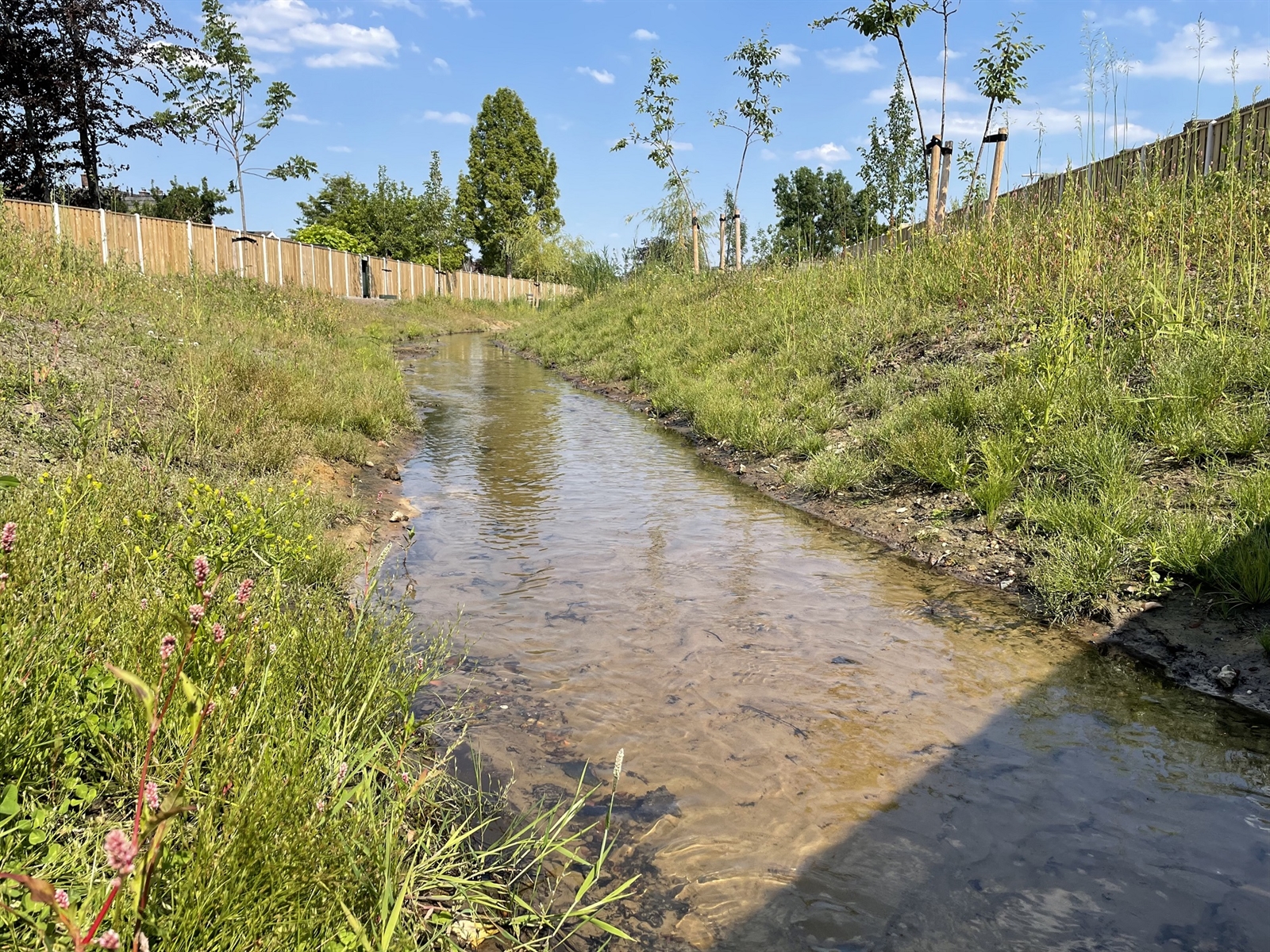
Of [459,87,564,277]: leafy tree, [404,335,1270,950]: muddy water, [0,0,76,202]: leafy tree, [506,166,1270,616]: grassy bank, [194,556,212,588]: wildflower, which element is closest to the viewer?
[194,556,212,588]: wildflower

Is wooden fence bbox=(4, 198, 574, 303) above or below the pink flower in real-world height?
above

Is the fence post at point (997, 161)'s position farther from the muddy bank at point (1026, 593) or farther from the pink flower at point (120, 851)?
the pink flower at point (120, 851)

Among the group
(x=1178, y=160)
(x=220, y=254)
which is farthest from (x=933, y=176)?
(x=220, y=254)

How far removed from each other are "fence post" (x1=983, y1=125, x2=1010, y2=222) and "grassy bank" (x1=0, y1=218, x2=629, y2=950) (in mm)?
9284

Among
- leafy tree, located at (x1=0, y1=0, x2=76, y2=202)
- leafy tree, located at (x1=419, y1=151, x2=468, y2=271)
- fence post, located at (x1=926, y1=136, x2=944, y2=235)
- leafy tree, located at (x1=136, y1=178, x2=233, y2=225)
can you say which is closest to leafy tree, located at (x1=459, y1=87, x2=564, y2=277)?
leafy tree, located at (x1=419, y1=151, x2=468, y2=271)

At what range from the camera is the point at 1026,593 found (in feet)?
15.6

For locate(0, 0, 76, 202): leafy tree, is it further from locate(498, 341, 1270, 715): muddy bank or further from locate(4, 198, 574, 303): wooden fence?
locate(498, 341, 1270, 715): muddy bank

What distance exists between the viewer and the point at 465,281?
44.1m

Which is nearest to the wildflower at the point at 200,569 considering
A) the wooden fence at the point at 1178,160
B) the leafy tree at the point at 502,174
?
the wooden fence at the point at 1178,160

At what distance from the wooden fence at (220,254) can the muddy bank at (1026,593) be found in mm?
10444

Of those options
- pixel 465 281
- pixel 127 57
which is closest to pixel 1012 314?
pixel 127 57

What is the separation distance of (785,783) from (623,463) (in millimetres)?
5662

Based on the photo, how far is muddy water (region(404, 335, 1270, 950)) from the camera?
2311 millimetres

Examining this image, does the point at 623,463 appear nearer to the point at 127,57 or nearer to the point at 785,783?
A: the point at 785,783
